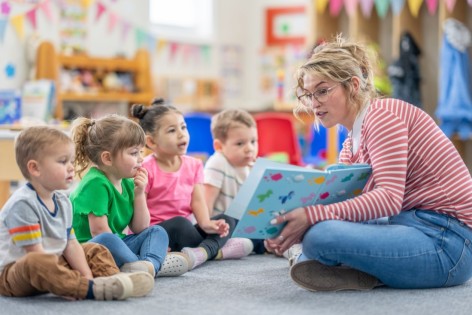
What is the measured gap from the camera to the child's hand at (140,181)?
2.30m

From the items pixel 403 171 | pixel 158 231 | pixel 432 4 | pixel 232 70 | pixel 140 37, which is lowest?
pixel 158 231

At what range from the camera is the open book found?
186cm

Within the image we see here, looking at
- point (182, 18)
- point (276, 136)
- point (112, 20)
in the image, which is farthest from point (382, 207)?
point (182, 18)

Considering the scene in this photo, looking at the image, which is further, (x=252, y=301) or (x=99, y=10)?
(x=99, y=10)

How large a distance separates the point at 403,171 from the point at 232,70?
16.2 ft

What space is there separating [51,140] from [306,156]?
3645mm

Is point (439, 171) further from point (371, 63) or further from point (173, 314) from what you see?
point (173, 314)

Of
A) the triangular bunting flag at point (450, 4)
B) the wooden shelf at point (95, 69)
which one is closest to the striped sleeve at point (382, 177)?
the wooden shelf at point (95, 69)

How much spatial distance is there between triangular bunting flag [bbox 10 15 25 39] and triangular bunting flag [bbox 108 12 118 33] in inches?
28.6

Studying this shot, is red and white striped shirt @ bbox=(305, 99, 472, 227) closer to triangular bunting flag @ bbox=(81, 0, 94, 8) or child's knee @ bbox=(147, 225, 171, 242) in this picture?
child's knee @ bbox=(147, 225, 171, 242)

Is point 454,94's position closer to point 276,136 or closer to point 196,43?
point 276,136

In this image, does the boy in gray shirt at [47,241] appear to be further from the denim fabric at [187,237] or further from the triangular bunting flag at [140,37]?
the triangular bunting flag at [140,37]

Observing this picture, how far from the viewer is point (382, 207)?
1907mm

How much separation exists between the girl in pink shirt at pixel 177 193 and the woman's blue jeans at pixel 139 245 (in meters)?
0.24
